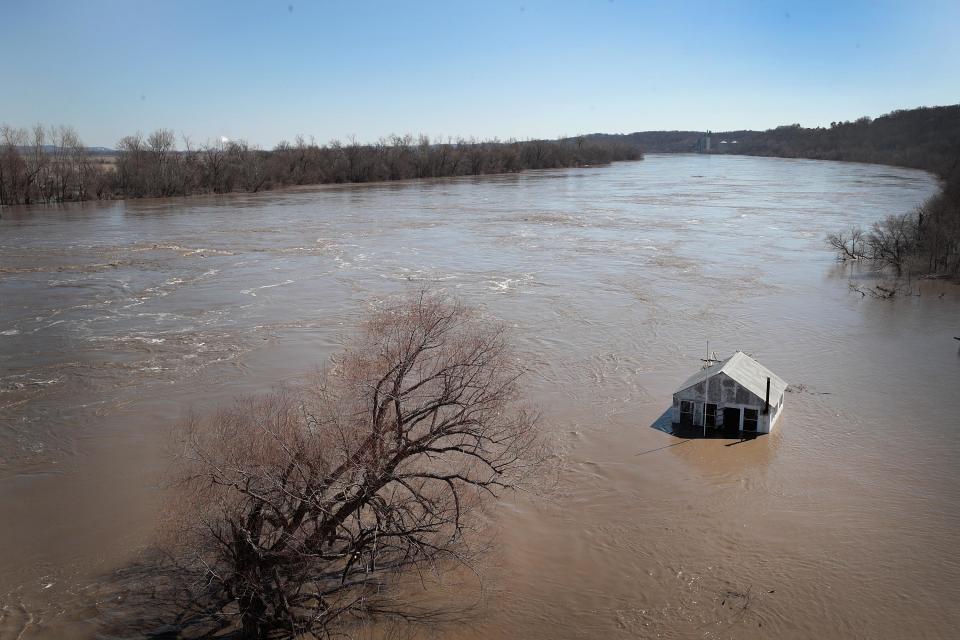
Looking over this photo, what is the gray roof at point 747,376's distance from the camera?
17125 millimetres

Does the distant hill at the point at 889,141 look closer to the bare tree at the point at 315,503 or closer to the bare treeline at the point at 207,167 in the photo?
the bare treeline at the point at 207,167

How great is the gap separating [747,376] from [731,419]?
110 cm

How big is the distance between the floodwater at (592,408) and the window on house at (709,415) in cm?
93

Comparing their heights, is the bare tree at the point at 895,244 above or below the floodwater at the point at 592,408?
above

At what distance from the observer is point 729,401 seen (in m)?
17.1

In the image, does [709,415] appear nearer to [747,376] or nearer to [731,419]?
[731,419]

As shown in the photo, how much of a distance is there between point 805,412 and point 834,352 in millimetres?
5487

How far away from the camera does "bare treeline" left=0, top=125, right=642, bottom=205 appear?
61.8 meters

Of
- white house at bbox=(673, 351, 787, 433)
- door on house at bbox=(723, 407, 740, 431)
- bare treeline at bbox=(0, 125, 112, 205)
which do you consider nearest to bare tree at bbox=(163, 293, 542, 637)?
white house at bbox=(673, 351, 787, 433)

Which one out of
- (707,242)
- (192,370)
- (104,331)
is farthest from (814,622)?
(707,242)

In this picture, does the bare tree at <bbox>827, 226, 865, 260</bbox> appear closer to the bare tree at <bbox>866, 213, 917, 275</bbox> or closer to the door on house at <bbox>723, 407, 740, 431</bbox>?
the bare tree at <bbox>866, 213, 917, 275</bbox>

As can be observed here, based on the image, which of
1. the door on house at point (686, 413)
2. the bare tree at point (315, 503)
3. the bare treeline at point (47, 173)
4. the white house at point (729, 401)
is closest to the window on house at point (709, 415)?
the white house at point (729, 401)

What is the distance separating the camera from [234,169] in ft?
243

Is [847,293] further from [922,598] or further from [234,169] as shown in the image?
[234,169]
